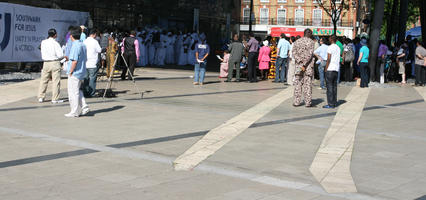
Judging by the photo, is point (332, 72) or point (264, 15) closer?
point (332, 72)

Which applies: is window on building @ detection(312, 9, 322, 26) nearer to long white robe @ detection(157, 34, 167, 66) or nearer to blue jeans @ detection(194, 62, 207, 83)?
long white robe @ detection(157, 34, 167, 66)

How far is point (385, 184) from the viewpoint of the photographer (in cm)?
656

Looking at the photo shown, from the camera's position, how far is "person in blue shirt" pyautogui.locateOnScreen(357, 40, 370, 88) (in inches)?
797

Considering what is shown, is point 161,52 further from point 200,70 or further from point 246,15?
point 246,15

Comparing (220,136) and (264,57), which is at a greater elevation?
(264,57)

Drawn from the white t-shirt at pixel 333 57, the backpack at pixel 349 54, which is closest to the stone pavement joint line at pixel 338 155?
the white t-shirt at pixel 333 57

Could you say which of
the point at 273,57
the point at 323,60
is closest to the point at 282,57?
the point at 273,57

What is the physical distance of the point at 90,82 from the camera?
14.4 meters

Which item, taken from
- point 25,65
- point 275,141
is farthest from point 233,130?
point 25,65

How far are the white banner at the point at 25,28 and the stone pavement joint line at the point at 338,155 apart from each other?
10206 mm

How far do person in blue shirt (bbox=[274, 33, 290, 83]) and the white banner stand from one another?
7.21 meters

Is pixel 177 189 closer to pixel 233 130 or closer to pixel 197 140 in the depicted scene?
Result: pixel 197 140

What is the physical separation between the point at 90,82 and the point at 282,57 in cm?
850

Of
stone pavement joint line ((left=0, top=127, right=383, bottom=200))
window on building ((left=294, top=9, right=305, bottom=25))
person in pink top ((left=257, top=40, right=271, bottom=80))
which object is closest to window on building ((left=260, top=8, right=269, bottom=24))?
window on building ((left=294, top=9, right=305, bottom=25))
